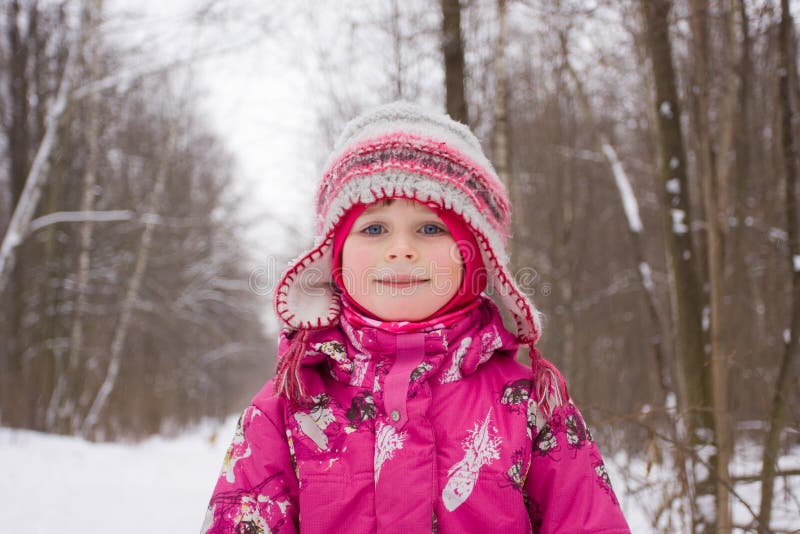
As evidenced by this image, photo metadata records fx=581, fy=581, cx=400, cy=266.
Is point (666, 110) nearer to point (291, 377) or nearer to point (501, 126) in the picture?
point (501, 126)

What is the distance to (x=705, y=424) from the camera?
8.59 feet

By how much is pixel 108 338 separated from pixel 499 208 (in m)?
13.9

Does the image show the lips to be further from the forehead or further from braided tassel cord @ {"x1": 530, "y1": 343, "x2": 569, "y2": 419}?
braided tassel cord @ {"x1": 530, "y1": 343, "x2": 569, "y2": 419}

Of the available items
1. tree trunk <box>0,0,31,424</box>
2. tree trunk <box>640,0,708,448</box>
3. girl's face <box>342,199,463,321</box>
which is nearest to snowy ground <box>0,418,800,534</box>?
tree trunk <box>640,0,708,448</box>

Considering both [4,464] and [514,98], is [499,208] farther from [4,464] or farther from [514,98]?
[514,98]

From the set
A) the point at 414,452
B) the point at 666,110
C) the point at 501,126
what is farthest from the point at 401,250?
the point at 501,126

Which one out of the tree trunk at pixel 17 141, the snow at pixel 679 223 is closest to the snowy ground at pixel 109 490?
the snow at pixel 679 223

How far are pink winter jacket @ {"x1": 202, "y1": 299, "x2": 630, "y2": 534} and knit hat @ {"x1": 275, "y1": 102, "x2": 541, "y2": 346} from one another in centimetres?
17

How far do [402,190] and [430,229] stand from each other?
0.47 feet

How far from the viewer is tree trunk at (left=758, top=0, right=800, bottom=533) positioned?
222 cm

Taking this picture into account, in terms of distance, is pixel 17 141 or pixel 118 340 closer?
pixel 17 141

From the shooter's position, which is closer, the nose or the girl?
the girl

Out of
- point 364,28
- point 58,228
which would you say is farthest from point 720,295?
point 58,228

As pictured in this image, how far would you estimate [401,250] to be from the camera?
153cm
